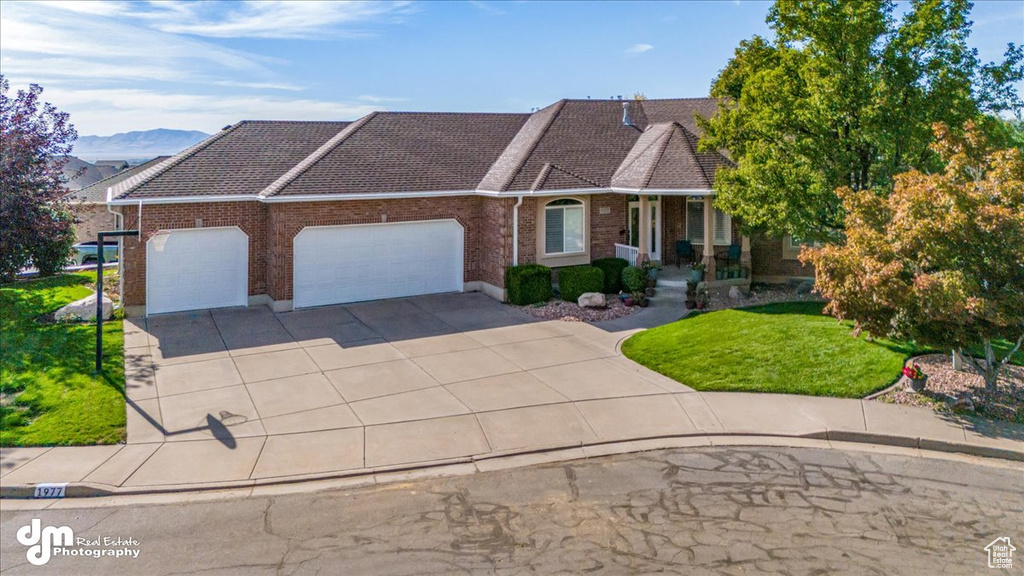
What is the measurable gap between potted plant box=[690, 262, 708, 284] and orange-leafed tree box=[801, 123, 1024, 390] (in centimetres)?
737

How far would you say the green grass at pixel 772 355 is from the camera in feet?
40.8

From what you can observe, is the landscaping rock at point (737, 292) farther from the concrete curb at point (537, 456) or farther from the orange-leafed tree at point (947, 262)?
the concrete curb at point (537, 456)

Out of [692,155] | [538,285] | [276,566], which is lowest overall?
[276,566]

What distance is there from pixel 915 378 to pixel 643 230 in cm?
979

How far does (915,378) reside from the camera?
1171 centimetres

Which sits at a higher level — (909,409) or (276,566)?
(909,409)

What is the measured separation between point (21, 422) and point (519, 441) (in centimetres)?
757

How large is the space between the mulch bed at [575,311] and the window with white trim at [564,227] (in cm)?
197

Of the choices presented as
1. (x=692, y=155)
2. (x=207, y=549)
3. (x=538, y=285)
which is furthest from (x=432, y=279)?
(x=207, y=549)

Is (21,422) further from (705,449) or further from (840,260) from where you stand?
(840,260)

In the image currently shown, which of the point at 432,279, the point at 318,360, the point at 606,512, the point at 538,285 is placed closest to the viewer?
the point at 606,512

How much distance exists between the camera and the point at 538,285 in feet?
63.3

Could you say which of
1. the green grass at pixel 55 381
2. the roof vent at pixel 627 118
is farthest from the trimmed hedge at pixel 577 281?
the green grass at pixel 55 381

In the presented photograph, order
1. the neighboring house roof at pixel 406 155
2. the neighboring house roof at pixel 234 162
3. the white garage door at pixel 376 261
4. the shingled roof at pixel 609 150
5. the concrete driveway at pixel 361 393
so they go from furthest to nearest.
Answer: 1. the shingled roof at pixel 609 150
2. the neighboring house roof at pixel 406 155
3. the white garage door at pixel 376 261
4. the neighboring house roof at pixel 234 162
5. the concrete driveway at pixel 361 393
